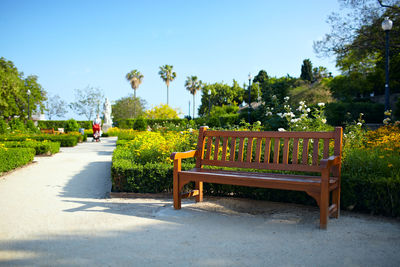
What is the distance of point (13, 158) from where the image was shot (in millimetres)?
7703

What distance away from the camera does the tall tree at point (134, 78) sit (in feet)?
165

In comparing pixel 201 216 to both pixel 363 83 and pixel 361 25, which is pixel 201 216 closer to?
pixel 361 25

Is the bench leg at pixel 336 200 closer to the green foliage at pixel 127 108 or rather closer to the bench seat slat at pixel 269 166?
the bench seat slat at pixel 269 166

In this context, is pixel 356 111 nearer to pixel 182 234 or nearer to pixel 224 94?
pixel 182 234

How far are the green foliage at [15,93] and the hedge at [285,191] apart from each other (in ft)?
89.3

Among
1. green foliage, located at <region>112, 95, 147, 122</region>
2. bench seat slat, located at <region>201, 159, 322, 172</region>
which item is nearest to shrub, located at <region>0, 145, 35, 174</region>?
bench seat slat, located at <region>201, 159, 322, 172</region>

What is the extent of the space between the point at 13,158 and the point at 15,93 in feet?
91.1

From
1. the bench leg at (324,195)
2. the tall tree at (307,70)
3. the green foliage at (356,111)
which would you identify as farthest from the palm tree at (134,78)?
the bench leg at (324,195)

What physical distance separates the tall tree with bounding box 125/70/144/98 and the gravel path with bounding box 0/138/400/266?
46321mm

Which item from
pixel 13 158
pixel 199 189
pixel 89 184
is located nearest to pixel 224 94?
pixel 13 158

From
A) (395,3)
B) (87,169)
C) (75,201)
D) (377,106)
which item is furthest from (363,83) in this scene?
(75,201)

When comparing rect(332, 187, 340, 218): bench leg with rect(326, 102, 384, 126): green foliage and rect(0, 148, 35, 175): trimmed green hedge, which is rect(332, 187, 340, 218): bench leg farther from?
rect(326, 102, 384, 126): green foliage

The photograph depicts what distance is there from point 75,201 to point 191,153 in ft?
6.42

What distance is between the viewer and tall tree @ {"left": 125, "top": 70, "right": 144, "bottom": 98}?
50.3 metres
